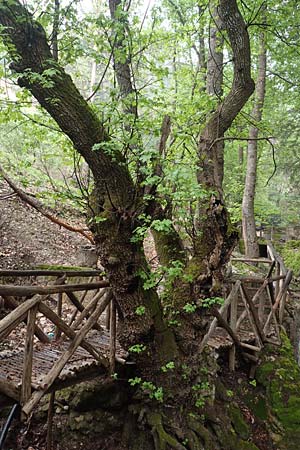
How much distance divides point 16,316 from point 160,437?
251cm

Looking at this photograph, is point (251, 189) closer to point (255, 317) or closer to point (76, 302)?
point (255, 317)

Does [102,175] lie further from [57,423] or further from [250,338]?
[250,338]

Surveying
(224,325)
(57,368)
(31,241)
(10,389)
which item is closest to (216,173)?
(224,325)

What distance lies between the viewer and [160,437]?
4.11m

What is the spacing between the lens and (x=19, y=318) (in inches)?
117

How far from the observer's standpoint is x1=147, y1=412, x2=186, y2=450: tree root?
404 cm

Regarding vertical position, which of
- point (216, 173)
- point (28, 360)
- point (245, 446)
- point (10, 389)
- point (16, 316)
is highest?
point (216, 173)

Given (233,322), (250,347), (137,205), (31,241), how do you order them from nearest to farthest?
(137,205), (233,322), (250,347), (31,241)

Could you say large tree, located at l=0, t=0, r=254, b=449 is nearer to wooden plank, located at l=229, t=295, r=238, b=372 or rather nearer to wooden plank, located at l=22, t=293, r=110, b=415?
wooden plank, located at l=22, t=293, r=110, b=415

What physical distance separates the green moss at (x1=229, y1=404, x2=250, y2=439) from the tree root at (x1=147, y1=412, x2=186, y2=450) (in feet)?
4.02

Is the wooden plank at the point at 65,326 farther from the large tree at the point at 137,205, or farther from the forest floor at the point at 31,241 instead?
the forest floor at the point at 31,241

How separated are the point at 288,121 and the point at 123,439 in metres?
12.7

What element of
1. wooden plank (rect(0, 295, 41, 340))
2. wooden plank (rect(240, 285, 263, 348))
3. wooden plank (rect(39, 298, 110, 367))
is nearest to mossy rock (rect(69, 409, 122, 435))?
wooden plank (rect(39, 298, 110, 367))

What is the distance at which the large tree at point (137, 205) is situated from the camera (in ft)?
11.6
